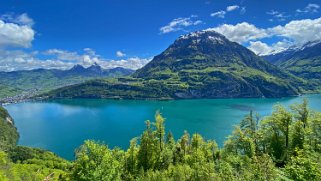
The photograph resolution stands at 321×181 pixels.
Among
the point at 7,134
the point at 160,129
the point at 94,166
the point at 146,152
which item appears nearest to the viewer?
the point at 94,166

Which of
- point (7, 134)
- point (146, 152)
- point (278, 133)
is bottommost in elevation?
point (7, 134)

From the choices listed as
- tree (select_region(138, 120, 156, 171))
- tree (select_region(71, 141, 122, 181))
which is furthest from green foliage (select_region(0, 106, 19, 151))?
tree (select_region(71, 141, 122, 181))

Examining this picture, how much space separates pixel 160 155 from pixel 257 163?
2817cm

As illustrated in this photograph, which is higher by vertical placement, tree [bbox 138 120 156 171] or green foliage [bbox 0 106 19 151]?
tree [bbox 138 120 156 171]

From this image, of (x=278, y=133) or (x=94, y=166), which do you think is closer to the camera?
(x=94, y=166)

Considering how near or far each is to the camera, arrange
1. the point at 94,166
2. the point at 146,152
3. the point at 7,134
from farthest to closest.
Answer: the point at 7,134, the point at 146,152, the point at 94,166

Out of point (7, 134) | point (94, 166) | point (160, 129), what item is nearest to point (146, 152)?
point (160, 129)

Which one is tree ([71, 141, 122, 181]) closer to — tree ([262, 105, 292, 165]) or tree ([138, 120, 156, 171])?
tree ([138, 120, 156, 171])

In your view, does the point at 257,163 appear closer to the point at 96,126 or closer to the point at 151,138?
the point at 151,138

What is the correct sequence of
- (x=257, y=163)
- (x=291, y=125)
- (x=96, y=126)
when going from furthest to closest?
(x=96, y=126)
(x=291, y=125)
(x=257, y=163)

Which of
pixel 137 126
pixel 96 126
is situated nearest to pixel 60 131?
pixel 96 126

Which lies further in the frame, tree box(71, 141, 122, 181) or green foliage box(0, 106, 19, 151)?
green foliage box(0, 106, 19, 151)

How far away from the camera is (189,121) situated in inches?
7539

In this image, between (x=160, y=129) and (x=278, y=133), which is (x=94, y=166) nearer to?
(x=160, y=129)
